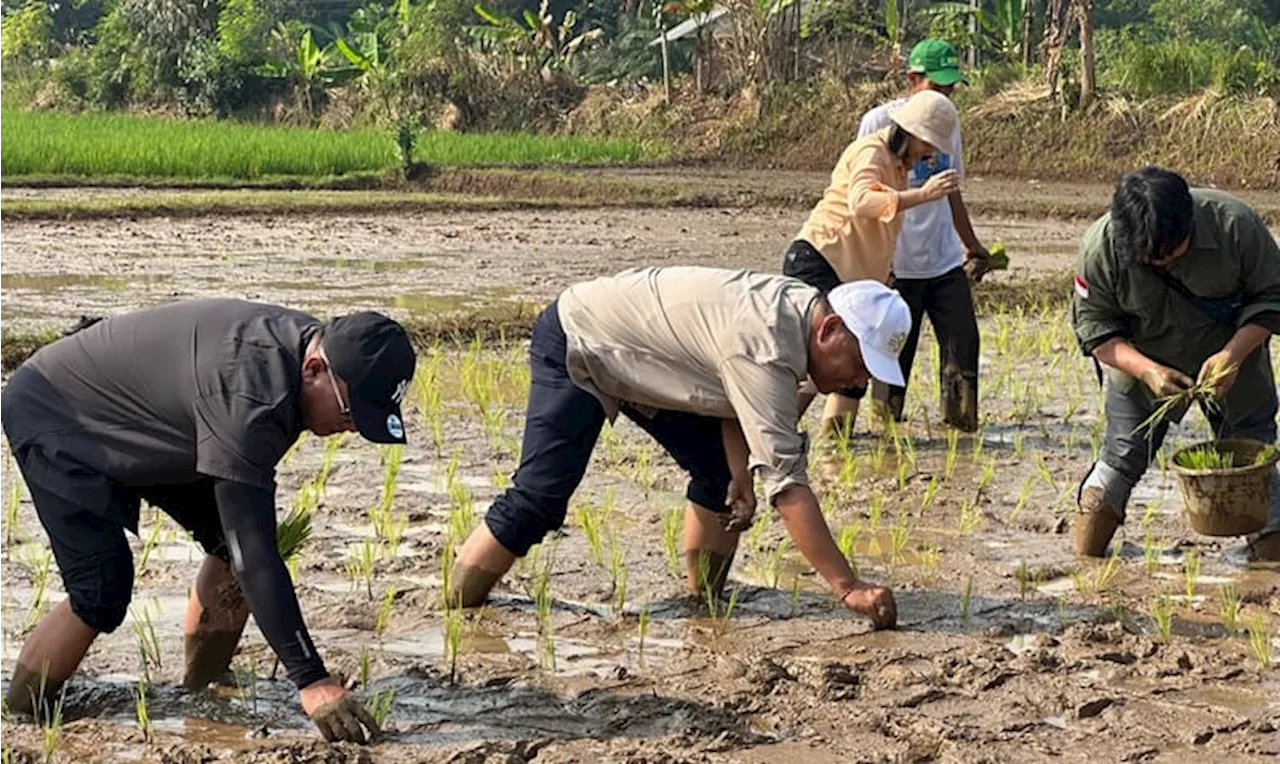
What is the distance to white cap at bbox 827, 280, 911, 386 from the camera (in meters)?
3.68

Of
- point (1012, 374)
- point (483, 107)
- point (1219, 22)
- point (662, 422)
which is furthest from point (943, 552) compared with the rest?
point (1219, 22)

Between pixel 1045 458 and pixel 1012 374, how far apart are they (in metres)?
1.85

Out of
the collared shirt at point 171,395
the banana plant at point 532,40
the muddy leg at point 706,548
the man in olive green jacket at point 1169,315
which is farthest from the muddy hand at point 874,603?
the banana plant at point 532,40

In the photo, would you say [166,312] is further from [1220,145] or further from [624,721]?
[1220,145]

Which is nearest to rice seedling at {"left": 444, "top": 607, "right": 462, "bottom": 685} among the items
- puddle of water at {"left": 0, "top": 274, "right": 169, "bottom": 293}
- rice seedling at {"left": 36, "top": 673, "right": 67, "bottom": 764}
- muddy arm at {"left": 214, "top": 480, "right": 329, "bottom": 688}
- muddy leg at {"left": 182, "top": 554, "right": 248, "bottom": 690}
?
muddy leg at {"left": 182, "top": 554, "right": 248, "bottom": 690}

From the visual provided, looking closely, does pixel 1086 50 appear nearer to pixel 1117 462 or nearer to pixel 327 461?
pixel 327 461

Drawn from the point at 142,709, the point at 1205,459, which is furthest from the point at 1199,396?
the point at 142,709

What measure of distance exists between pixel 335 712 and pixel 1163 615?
6.80 ft

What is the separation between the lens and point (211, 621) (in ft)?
12.6

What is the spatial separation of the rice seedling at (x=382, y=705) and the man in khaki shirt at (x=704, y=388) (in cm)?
67

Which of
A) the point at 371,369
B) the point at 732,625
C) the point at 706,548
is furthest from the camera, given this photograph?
the point at 706,548

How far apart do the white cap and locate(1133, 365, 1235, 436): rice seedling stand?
1.18 meters

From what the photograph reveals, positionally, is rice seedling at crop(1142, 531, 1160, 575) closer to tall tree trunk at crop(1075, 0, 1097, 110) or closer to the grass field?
the grass field

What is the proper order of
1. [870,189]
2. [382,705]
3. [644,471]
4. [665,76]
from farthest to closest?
[665,76]
[644,471]
[870,189]
[382,705]
